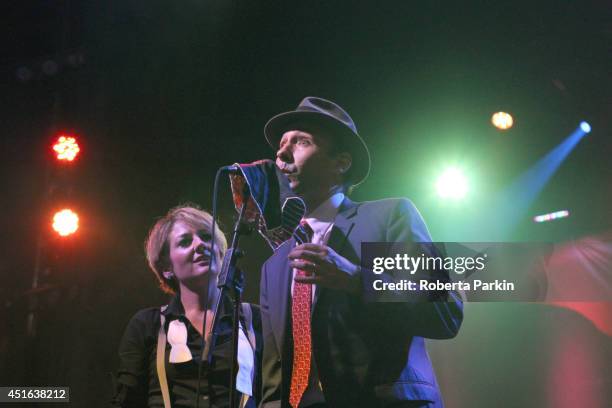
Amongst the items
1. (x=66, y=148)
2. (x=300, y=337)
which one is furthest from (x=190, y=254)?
(x=66, y=148)

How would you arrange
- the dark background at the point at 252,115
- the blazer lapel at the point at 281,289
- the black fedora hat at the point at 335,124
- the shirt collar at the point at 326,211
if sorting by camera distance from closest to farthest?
the blazer lapel at the point at 281,289 < the shirt collar at the point at 326,211 < the black fedora hat at the point at 335,124 < the dark background at the point at 252,115

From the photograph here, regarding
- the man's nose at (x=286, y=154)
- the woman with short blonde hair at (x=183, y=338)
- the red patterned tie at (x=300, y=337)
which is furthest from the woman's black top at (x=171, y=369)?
the man's nose at (x=286, y=154)

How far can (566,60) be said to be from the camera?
4094 millimetres

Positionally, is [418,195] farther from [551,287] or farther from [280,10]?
[280,10]

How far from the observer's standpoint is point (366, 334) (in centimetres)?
191

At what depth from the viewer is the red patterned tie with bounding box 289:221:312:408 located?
1933mm

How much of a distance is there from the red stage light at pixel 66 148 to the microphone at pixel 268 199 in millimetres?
2446

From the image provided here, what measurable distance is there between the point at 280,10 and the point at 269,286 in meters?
2.54

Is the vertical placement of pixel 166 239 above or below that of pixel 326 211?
above

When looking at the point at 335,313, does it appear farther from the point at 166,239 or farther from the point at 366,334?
the point at 166,239

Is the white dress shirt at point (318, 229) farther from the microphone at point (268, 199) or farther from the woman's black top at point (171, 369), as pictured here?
the woman's black top at point (171, 369)

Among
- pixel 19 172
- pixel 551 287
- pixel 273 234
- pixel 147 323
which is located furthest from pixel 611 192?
pixel 19 172

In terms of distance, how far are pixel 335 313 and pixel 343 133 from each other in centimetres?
81

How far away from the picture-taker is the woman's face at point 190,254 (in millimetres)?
2877
